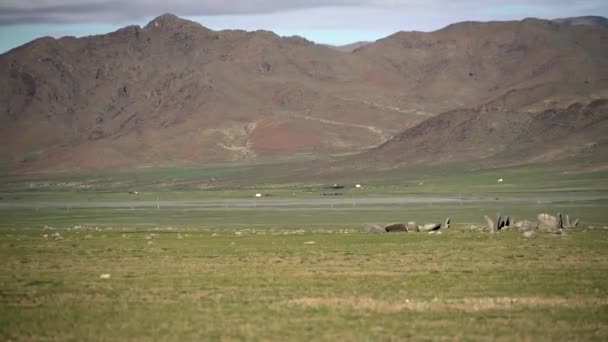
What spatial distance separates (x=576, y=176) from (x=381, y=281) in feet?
297

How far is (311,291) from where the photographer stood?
76.6ft

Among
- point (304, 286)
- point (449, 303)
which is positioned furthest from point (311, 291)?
point (449, 303)

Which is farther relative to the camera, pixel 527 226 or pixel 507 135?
pixel 507 135

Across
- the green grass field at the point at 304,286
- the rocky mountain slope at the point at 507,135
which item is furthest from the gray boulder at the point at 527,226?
the rocky mountain slope at the point at 507,135

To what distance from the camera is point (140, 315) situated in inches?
789

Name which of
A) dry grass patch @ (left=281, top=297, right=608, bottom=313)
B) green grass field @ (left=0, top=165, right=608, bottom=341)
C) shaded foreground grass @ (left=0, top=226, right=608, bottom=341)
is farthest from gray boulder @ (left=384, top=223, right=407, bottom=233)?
dry grass patch @ (left=281, top=297, right=608, bottom=313)

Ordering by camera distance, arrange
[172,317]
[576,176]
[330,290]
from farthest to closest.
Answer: [576,176] → [330,290] → [172,317]

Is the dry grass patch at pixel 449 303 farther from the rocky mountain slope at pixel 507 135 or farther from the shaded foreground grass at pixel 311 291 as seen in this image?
the rocky mountain slope at pixel 507 135

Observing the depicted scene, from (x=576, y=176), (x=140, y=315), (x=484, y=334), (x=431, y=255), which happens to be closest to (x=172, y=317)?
(x=140, y=315)

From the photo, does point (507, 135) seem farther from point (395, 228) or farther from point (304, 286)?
point (304, 286)

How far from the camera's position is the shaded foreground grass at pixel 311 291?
18469mm

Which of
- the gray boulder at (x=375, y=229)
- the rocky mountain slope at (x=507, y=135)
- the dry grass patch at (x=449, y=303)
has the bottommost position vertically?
the gray boulder at (x=375, y=229)

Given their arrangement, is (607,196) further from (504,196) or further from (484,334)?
(484,334)

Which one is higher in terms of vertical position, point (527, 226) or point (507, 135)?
point (507, 135)
